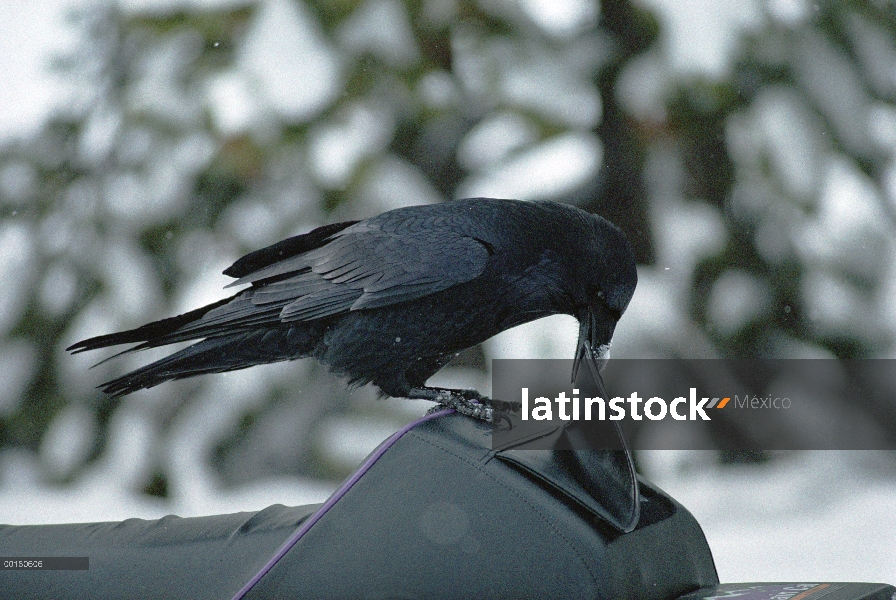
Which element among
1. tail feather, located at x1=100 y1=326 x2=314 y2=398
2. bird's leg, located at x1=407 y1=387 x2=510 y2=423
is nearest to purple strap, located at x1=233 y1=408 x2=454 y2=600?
bird's leg, located at x1=407 y1=387 x2=510 y2=423

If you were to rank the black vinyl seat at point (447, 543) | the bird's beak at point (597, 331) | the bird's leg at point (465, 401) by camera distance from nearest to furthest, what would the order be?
1. the black vinyl seat at point (447, 543)
2. the bird's leg at point (465, 401)
3. the bird's beak at point (597, 331)

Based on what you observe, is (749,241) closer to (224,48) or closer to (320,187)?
(320,187)

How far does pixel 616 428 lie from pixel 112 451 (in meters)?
2.45

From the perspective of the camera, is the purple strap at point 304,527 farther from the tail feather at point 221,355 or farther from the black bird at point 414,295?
the tail feather at point 221,355

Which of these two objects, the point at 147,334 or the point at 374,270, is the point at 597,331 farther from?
the point at 147,334

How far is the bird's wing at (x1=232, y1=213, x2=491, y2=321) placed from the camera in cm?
124

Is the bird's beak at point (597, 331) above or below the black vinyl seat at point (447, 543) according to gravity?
above

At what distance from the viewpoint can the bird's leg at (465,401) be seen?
1.07m

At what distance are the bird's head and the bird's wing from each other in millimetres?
162

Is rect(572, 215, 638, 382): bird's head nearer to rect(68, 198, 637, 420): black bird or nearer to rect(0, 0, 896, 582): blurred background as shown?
rect(68, 198, 637, 420): black bird

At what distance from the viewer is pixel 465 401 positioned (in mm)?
1188

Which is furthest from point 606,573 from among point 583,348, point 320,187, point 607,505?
point 320,187

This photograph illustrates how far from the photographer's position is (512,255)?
1255mm

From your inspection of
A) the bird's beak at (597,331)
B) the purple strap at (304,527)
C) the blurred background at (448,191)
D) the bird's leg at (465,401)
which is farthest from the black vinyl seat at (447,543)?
the blurred background at (448,191)
